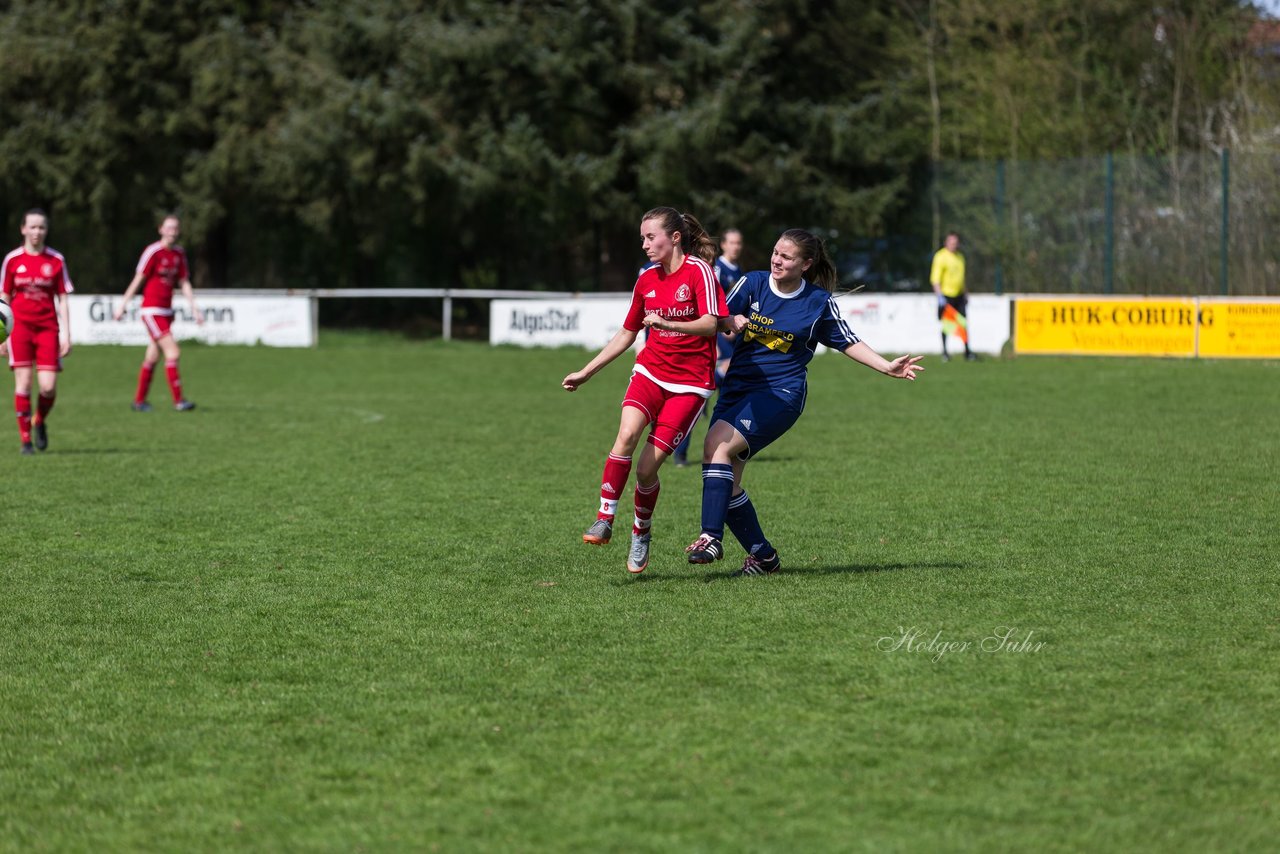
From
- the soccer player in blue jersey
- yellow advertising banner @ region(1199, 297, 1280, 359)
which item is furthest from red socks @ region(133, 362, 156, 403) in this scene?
yellow advertising banner @ region(1199, 297, 1280, 359)

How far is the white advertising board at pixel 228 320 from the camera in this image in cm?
2861

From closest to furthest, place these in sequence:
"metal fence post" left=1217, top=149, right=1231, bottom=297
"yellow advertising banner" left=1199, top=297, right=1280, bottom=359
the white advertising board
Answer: "yellow advertising banner" left=1199, top=297, right=1280, bottom=359, "metal fence post" left=1217, top=149, right=1231, bottom=297, the white advertising board

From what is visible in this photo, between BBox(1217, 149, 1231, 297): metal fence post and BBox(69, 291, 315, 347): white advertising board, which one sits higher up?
BBox(1217, 149, 1231, 297): metal fence post

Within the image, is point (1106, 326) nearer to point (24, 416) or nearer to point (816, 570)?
point (24, 416)

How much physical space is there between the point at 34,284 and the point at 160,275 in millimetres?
3854

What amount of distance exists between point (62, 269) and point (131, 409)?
14.5ft

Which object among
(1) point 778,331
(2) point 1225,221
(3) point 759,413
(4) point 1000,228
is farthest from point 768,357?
(4) point 1000,228

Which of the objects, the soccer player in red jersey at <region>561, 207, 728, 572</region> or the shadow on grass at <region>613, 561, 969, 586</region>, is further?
the shadow on grass at <region>613, 561, 969, 586</region>

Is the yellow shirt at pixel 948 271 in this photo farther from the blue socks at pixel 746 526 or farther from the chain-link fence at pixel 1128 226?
the blue socks at pixel 746 526

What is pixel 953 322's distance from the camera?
954 inches

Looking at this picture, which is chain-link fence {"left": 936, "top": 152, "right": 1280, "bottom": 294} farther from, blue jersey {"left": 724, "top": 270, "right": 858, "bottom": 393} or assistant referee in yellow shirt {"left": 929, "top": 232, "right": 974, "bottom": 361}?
blue jersey {"left": 724, "top": 270, "right": 858, "bottom": 393}

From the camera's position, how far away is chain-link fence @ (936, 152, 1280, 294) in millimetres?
26178

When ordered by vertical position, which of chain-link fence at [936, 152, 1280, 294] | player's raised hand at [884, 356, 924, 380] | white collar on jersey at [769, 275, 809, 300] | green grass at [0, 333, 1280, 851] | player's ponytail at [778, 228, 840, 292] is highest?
Result: chain-link fence at [936, 152, 1280, 294]

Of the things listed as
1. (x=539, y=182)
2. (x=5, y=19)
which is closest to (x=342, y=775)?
(x=539, y=182)
